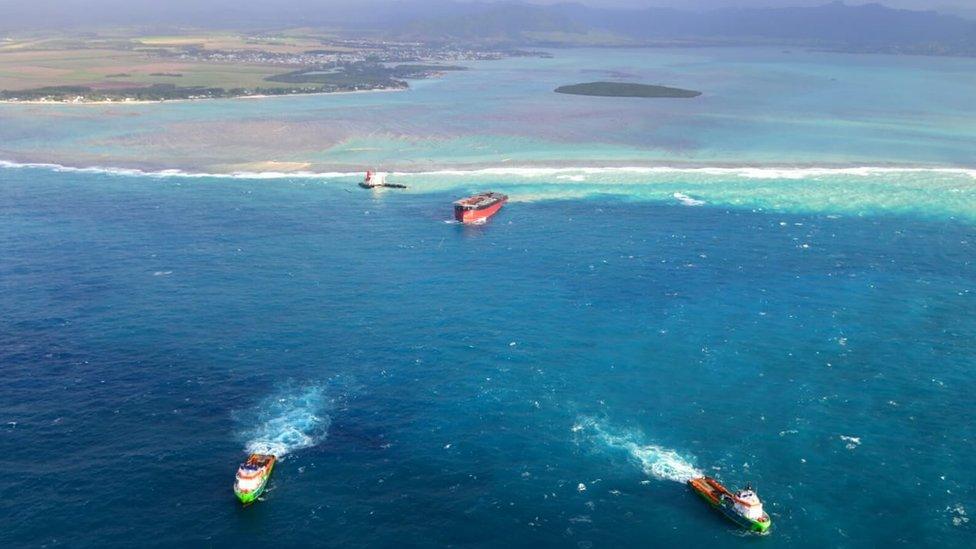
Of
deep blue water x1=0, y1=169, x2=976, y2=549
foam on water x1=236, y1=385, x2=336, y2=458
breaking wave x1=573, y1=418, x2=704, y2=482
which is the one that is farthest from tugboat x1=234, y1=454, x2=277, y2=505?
breaking wave x1=573, y1=418, x2=704, y2=482

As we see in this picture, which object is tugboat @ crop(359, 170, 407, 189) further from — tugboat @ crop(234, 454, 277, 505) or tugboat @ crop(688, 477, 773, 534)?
tugboat @ crop(688, 477, 773, 534)

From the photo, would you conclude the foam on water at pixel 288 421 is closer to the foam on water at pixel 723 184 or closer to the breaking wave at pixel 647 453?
the breaking wave at pixel 647 453

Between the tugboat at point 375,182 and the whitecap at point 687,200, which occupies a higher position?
the tugboat at point 375,182

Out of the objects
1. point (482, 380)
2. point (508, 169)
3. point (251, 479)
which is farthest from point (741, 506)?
point (508, 169)

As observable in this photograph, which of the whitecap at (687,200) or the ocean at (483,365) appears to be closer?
the ocean at (483,365)

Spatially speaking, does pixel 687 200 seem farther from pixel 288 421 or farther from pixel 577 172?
pixel 288 421

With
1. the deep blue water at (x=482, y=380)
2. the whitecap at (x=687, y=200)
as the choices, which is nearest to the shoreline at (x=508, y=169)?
the whitecap at (x=687, y=200)

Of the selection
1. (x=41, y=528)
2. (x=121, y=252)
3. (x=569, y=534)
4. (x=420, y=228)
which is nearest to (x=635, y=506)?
(x=569, y=534)
